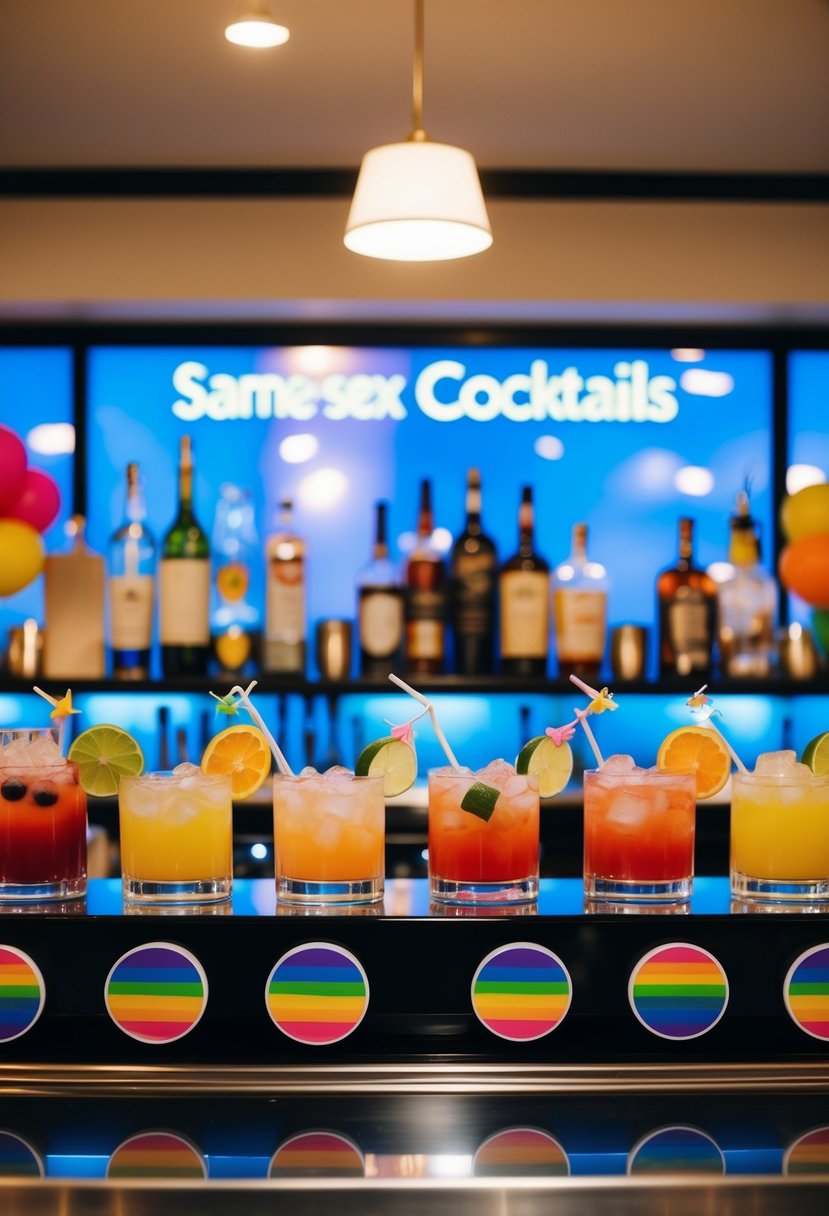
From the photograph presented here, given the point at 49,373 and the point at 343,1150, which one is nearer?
the point at 343,1150

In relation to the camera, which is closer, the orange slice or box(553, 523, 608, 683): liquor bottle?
the orange slice

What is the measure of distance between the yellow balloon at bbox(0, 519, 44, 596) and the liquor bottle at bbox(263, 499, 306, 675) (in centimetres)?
64

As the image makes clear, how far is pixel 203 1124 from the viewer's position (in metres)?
1.30

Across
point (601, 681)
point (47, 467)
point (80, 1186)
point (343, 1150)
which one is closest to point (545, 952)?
point (343, 1150)

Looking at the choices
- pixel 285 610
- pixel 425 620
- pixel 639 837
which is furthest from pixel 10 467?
pixel 639 837

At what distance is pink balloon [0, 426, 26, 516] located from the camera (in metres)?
3.26

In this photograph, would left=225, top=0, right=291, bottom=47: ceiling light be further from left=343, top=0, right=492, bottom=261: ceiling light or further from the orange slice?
the orange slice

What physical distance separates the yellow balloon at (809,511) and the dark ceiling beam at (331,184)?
0.93 metres

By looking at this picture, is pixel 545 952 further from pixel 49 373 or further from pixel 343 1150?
pixel 49 373

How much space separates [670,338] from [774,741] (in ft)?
4.25

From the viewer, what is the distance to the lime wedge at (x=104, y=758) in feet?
5.30

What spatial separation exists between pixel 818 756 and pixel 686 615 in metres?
2.06

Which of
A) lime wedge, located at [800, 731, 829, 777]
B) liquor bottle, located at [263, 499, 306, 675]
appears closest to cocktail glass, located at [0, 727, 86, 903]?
lime wedge, located at [800, 731, 829, 777]

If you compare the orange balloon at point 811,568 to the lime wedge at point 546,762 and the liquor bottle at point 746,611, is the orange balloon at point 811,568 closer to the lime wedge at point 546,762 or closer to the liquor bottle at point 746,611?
the liquor bottle at point 746,611
